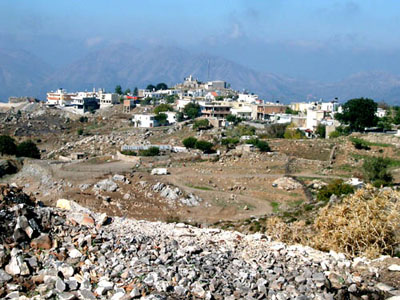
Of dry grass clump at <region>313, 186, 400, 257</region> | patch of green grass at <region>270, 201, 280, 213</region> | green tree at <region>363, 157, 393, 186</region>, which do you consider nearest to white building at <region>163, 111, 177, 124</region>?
green tree at <region>363, 157, 393, 186</region>

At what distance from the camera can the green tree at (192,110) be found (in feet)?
189

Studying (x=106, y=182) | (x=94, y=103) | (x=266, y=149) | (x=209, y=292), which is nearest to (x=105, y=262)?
(x=209, y=292)

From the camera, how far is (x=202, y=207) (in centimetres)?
2439

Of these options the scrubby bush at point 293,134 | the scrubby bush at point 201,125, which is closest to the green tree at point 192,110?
the scrubby bush at point 201,125

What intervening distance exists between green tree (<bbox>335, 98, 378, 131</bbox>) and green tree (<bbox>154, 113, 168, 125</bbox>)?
2083 cm

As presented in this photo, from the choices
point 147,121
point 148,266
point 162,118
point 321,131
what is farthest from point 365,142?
point 148,266

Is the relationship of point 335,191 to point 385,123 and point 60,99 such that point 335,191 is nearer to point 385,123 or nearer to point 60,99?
point 385,123

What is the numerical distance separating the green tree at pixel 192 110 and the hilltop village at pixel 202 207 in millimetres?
216

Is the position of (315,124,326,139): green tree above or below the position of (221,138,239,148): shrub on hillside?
above

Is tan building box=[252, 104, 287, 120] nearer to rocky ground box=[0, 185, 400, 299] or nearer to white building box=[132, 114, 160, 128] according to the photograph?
white building box=[132, 114, 160, 128]

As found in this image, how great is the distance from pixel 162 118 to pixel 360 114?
22.8 metres

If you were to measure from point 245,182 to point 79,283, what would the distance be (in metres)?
21.8

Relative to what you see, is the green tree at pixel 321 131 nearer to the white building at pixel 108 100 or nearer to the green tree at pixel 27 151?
the green tree at pixel 27 151

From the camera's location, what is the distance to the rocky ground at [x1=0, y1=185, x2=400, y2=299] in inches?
265
